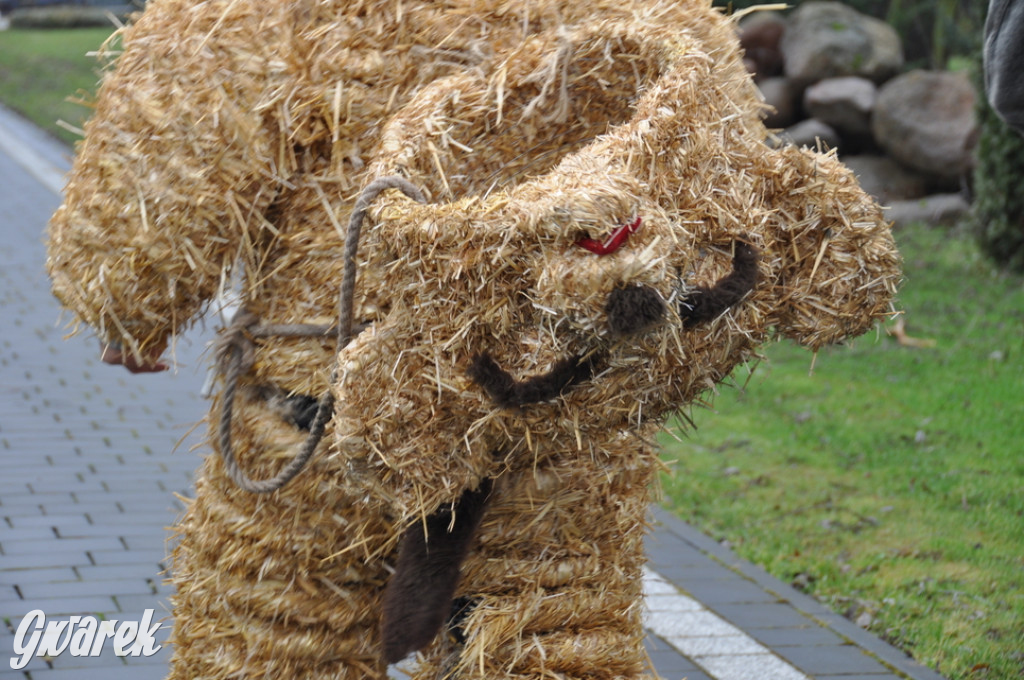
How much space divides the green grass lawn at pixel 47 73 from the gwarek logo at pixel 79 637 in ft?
36.4

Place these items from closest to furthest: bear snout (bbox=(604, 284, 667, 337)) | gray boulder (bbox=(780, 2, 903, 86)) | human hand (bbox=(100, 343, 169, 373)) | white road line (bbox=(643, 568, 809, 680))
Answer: bear snout (bbox=(604, 284, 667, 337)) → human hand (bbox=(100, 343, 169, 373)) → white road line (bbox=(643, 568, 809, 680)) → gray boulder (bbox=(780, 2, 903, 86))

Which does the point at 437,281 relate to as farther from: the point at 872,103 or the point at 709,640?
the point at 872,103

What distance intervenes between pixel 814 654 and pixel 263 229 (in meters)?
2.53

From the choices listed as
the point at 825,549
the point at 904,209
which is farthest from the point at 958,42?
the point at 825,549

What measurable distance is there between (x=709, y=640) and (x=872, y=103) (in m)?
8.95

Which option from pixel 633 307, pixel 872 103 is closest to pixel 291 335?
pixel 633 307

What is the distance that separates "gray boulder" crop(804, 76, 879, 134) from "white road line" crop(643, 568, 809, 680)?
27.8 ft

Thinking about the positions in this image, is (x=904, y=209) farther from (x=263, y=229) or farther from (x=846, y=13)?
(x=263, y=229)

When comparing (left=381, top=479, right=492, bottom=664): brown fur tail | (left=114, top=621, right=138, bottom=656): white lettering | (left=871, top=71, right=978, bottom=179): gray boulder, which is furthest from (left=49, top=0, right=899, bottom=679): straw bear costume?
(left=871, top=71, right=978, bottom=179): gray boulder

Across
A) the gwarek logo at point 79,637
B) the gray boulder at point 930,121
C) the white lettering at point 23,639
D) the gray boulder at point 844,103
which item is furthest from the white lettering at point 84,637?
the gray boulder at point 844,103

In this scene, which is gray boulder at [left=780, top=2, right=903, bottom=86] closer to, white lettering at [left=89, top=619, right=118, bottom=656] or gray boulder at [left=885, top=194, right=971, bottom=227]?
gray boulder at [left=885, top=194, right=971, bottom=227]

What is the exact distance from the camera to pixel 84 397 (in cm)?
632

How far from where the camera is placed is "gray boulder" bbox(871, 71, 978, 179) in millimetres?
10648

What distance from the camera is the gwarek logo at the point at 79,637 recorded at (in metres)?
3.38
